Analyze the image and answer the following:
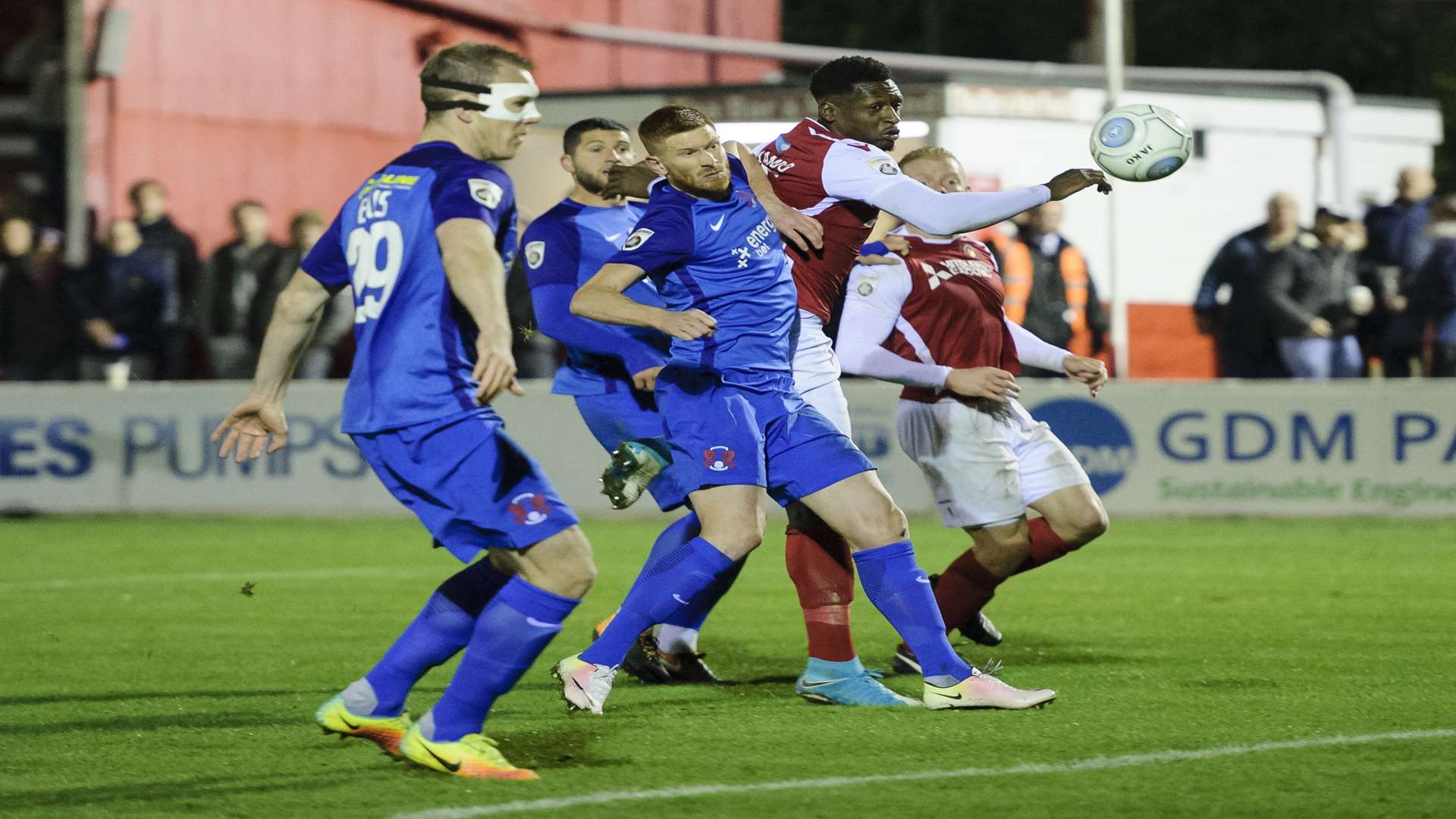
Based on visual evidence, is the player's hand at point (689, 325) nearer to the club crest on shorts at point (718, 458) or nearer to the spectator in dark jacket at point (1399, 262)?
the club crest on shorts at point (718, 458)

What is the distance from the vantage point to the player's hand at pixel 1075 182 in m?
6.67

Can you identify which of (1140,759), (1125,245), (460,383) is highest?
(1125,245)

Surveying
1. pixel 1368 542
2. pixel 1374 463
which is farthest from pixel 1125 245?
pixel 1368 542

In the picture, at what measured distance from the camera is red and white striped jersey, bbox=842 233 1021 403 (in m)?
8.17

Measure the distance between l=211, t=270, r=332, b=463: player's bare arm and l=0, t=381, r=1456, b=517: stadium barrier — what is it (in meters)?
8.53

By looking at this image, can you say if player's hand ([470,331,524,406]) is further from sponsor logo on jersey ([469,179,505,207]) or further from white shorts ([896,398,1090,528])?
white shorts ([896,398,1090,528])

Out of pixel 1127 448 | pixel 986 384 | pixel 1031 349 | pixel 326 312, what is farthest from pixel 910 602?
pixel 326 312

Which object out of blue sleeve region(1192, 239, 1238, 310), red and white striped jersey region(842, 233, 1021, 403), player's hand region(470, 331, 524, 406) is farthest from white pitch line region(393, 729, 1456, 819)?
blue sleeve region(1192, 239, 1238, 310)

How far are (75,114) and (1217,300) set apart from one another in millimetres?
11501

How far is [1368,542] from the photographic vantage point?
43.0 ft

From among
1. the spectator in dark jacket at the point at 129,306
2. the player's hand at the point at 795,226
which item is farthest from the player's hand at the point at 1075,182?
the spectator in dark jacket at the point at 129,306

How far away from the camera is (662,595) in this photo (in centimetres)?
698

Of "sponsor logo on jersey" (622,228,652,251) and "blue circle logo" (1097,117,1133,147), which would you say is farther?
"blue circle logo" (1097,117,1133,147)

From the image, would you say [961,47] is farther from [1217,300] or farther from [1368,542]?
[1368,542]
